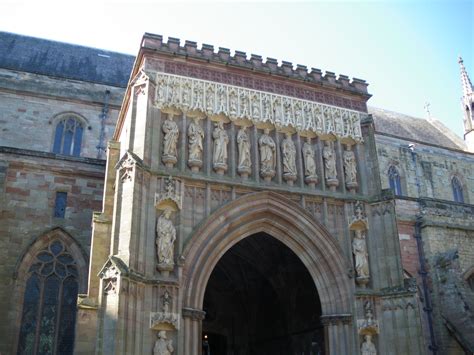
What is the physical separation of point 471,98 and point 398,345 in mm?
28593

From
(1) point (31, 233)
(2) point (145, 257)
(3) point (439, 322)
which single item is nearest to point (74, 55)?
(1) point (31, 233)

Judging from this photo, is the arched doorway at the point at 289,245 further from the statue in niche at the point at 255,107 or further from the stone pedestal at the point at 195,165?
the statue in niche at the point at 255,107

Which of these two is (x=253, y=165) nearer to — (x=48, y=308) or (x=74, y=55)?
(x=48, y=308)

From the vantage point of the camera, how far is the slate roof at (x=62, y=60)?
27.6m

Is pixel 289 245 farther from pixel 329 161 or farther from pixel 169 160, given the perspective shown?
pixel 169 160

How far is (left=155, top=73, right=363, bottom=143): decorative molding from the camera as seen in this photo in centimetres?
1573

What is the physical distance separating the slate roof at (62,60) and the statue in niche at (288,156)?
47.4 feet

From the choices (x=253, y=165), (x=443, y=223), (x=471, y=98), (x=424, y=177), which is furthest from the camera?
(x=471, y=98)

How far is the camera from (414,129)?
1448 inches

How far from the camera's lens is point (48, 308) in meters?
17.4

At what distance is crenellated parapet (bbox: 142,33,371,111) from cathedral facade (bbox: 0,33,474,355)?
0.15 ft

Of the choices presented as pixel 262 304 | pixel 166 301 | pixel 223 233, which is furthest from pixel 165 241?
pixel 262 304

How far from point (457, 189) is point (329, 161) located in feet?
66.8

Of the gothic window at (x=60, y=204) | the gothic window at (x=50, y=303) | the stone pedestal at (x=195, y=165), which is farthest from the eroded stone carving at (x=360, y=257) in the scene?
the gothic window at (x=60, y=204)
